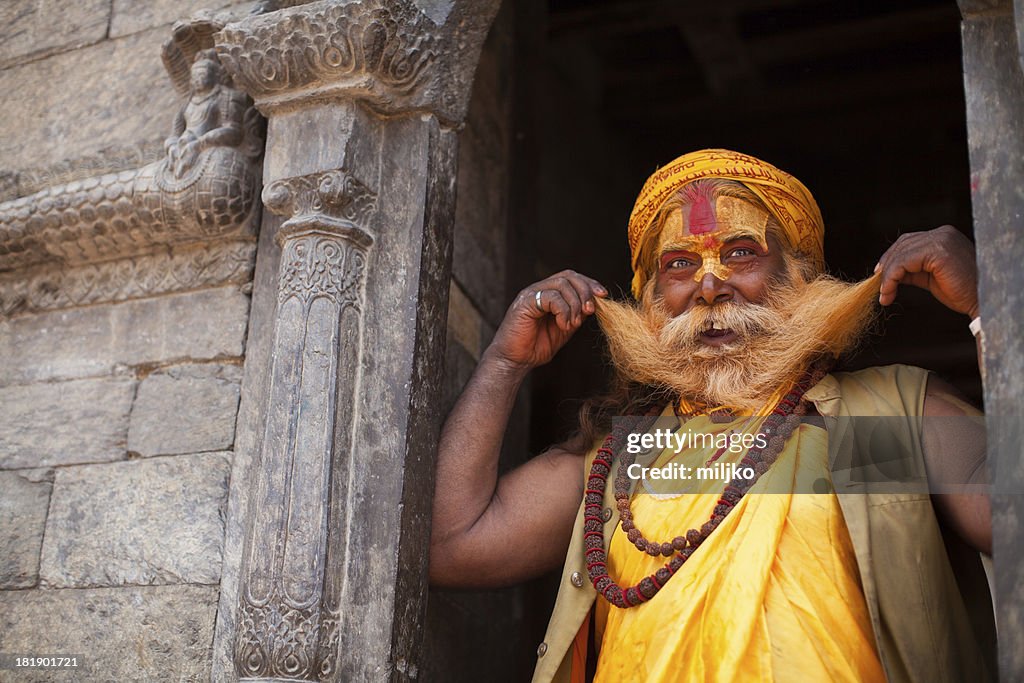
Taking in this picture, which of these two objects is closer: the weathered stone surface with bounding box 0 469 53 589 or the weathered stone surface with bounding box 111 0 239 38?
the weathered stone surface with bounding box 0 469 53 589

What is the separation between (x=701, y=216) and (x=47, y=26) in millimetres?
2277

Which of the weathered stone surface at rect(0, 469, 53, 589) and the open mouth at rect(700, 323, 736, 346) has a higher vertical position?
the open mouth at rect(700, 323, 736, 346)

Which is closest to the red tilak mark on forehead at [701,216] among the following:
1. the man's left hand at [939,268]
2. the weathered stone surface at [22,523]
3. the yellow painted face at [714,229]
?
the yellow painted face at [714,229]

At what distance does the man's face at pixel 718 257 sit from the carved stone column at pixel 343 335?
63 centimetres

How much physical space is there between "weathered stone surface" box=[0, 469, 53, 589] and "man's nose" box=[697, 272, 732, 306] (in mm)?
1861

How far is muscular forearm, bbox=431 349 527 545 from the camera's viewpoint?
2.83 m

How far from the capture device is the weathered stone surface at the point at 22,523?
2990 mm

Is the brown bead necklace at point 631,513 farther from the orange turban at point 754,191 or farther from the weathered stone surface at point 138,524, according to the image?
the weathered stone surface at point 138,524

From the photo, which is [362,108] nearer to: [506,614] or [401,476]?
[401,476]

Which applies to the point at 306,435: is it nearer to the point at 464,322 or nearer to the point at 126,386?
the point at 126,386

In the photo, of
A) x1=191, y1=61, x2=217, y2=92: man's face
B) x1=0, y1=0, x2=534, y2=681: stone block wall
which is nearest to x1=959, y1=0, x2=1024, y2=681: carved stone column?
x1=0, y1=0, x2=534, y2=681: stone block wall

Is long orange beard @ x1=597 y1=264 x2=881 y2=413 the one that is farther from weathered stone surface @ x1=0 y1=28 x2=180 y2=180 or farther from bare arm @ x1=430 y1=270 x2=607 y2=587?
weathered stone surface @ x1=0 y1=28 x2=180 y2=180

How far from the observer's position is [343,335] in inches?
108

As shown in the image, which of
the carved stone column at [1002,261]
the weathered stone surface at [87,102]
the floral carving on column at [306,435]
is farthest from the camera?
the weathered stone surface at [87,102]
